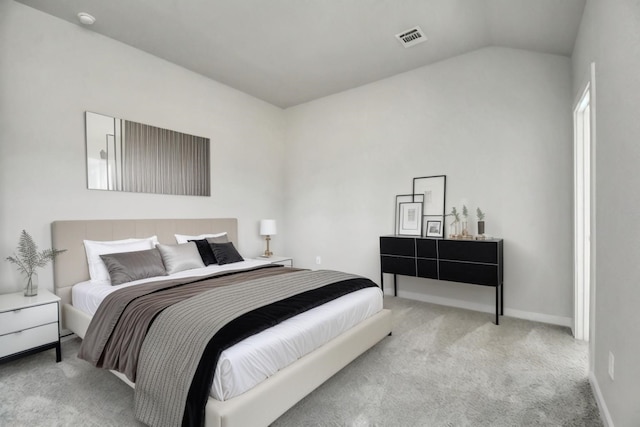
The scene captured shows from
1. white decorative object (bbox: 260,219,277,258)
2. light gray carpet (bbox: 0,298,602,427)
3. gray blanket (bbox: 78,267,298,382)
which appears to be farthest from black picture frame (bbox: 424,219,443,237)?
gray blanket (bbox: 78,267,298,382)

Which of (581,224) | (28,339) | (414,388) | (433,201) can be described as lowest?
(414,388)

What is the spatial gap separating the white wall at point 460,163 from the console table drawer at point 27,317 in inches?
137

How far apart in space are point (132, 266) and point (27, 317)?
2.62 feet

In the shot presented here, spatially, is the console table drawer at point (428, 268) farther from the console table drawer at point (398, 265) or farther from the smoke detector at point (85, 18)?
the smoke detector at point (85, 18)

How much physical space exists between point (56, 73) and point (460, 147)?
4.39m

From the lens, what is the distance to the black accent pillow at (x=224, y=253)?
383 cm

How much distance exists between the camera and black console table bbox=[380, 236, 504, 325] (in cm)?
336

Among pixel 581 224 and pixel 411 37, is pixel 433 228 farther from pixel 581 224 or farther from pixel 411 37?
pixel 411 37

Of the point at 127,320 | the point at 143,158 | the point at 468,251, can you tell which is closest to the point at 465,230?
the point at 468,251

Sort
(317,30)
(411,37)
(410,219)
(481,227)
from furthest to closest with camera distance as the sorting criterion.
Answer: (410,219) < (481,227) < (411,37) < (317,30)

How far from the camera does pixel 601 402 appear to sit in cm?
188

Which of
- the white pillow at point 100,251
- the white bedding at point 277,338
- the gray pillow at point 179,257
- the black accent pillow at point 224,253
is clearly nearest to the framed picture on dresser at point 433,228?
the white bedding at point 277,338

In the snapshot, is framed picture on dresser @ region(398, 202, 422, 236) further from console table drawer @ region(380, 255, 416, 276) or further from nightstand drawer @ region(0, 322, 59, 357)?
nightstand drawer @ region(0, 322, 59, 357)

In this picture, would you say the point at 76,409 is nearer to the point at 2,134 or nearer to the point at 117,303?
the point at 117,303
